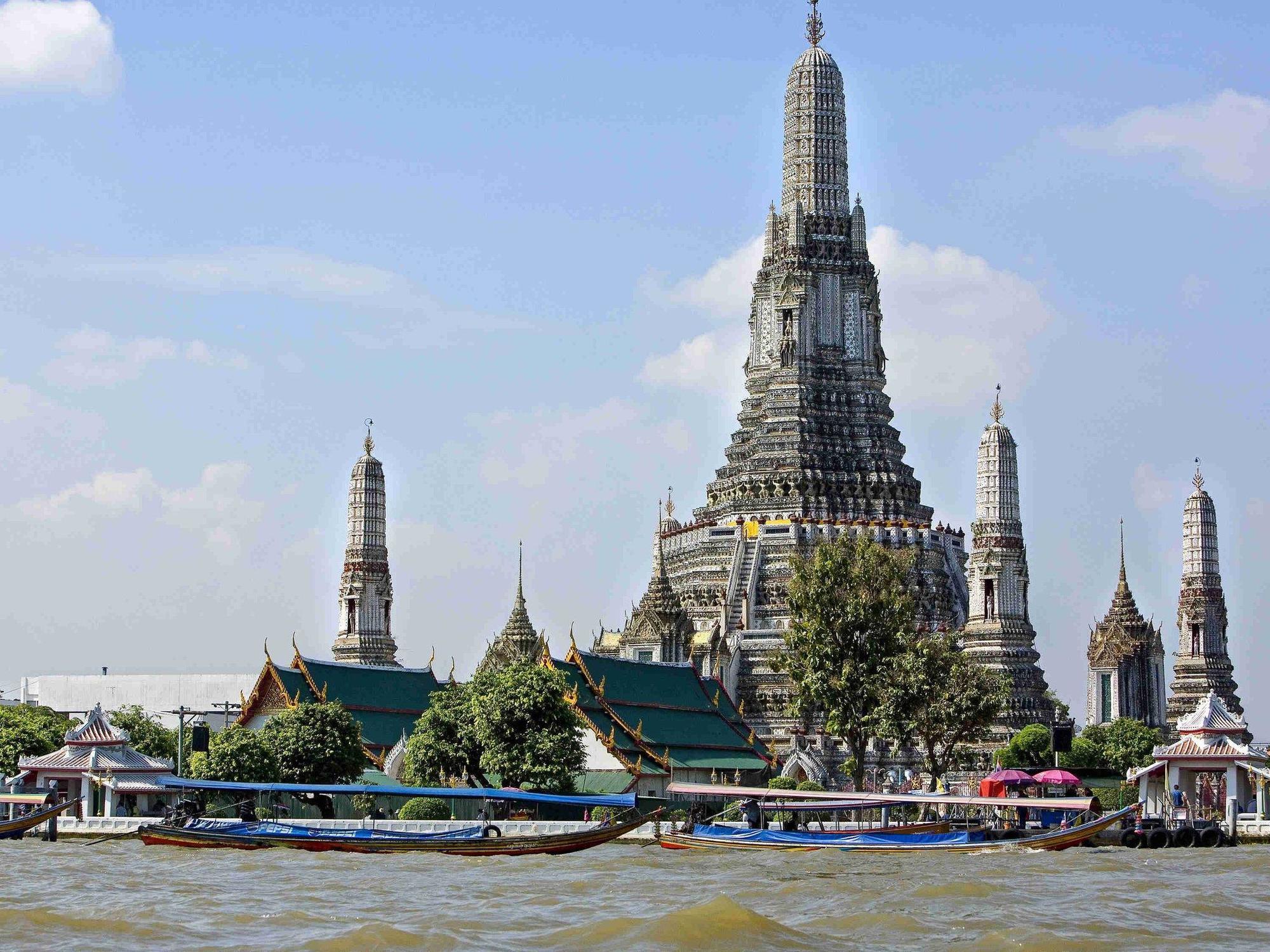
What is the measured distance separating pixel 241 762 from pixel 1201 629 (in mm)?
48925

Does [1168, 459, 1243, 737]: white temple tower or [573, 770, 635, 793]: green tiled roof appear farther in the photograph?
[1168, 459, 1243, 737]: white temple tower

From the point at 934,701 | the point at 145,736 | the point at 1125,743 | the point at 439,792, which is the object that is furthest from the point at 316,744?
the point at 1125,743

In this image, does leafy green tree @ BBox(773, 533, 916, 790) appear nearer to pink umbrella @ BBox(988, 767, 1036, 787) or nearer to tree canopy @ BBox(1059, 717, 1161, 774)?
pink umbrella @ BBox(988, 767, 1036, 787)

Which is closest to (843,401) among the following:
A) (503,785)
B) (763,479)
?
(763,479)

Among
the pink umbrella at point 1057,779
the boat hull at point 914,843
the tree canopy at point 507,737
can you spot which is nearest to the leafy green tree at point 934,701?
the pink umbrella at point 1057,779

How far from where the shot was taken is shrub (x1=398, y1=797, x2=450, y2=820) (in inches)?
2297

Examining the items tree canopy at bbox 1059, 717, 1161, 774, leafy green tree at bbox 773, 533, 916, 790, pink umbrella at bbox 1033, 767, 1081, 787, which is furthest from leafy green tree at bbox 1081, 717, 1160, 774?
pink umbrella at bbox 1033, 767, 1081, 787

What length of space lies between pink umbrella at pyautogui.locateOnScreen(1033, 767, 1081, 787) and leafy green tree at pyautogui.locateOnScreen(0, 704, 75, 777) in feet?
88.7

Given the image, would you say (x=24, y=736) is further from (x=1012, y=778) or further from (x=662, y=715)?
(x=1012, y=778)

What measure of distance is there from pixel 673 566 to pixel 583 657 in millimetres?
25143

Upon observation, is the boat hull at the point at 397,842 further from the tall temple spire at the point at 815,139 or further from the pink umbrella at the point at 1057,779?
the tall temple spire at the point at 815,139

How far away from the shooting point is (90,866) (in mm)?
47125

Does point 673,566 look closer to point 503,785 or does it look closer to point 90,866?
point 503,785

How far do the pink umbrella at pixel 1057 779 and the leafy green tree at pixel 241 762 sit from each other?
20.1m
